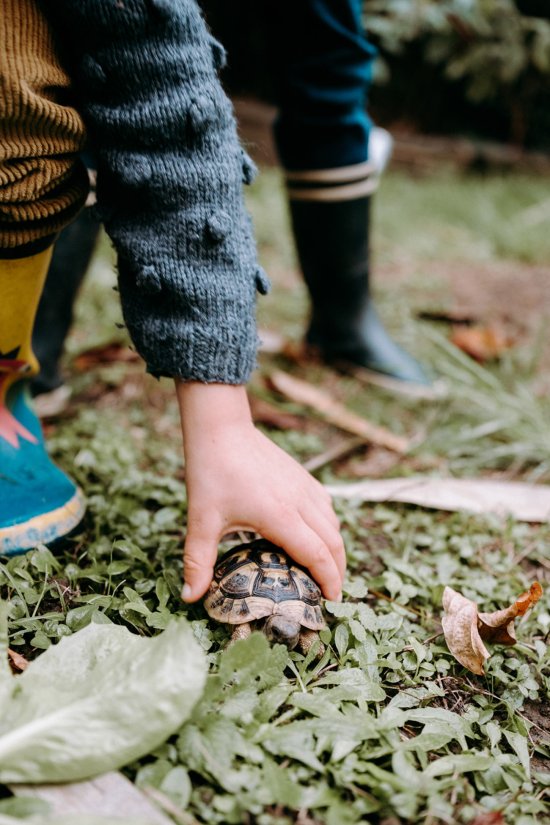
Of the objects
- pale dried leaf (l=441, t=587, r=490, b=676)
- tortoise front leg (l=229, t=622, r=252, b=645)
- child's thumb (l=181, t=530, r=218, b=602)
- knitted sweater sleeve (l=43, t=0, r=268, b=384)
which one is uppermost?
knitted sweater sleeve (l=43, t=0, r=268, b=384)

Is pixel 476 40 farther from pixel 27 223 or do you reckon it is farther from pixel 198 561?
pixel 198 561

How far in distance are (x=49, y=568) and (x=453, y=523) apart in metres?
0.87

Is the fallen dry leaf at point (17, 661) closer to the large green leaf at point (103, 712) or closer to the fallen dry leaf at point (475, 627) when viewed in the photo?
the large green leaf at point (103, 712)

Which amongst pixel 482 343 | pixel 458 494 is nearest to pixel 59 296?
pixel 458 494

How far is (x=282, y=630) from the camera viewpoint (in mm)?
1119

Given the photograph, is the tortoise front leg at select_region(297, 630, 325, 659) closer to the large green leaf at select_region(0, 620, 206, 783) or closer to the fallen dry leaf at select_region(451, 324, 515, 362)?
the large green leaf at select_region(0, 620, 206, 783)

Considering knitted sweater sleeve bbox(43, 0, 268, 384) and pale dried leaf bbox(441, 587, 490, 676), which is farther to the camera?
pale dried leaf bbox(441, 587, 490, 676)

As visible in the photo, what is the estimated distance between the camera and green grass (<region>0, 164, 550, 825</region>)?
0.91m

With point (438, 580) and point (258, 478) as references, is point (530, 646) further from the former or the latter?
point (258, 478)

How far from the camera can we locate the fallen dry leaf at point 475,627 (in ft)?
3.80

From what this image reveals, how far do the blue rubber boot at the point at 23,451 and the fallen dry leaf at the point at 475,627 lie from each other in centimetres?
70

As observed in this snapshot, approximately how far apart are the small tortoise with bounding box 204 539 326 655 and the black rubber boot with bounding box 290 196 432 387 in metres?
1.26

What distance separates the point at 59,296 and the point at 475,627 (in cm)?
130

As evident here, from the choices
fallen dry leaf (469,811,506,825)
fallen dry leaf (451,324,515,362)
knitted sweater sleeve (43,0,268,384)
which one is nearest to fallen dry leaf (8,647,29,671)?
knitted sweater sleeve (43,0,268,384)
